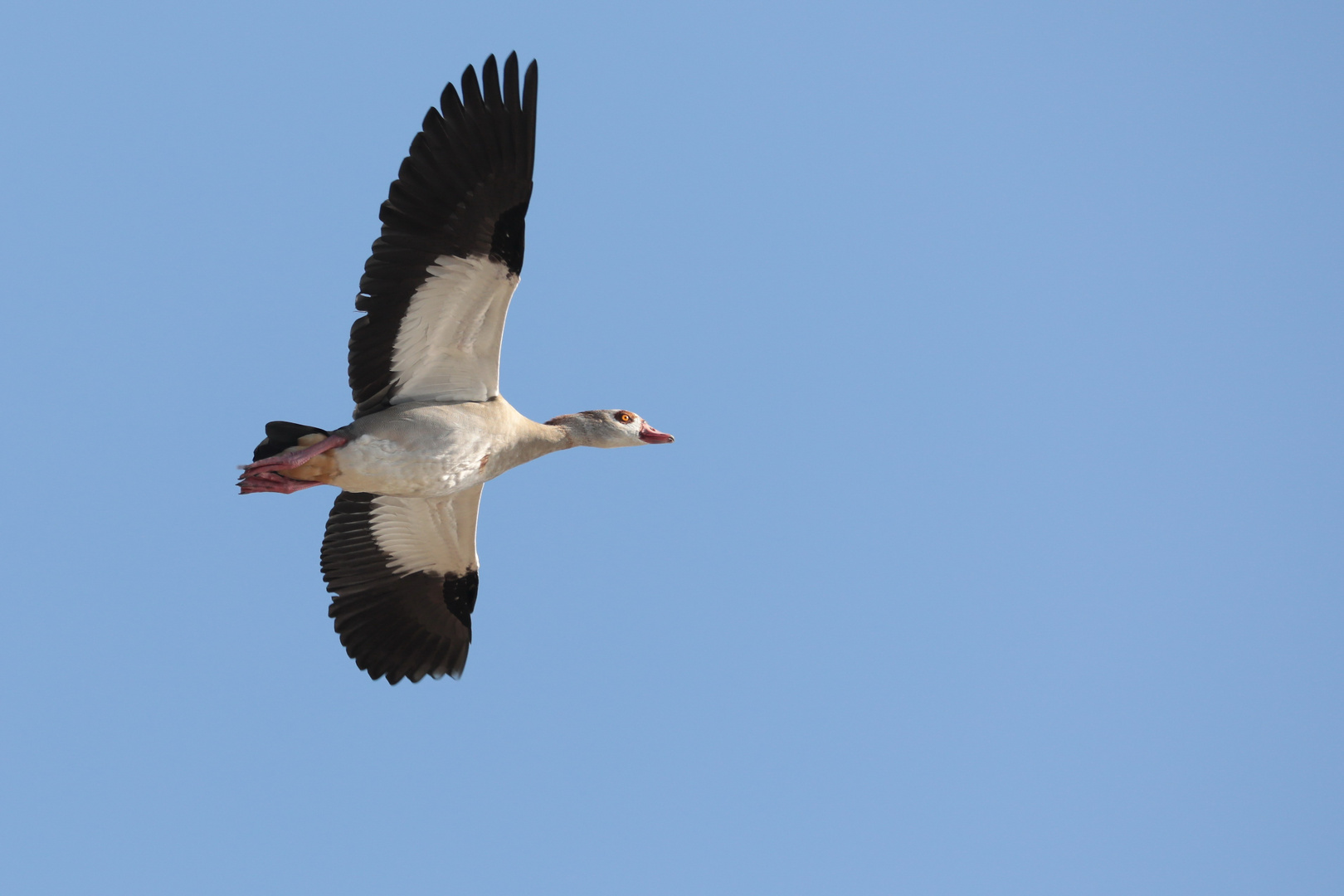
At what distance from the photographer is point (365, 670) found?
32.4 feet

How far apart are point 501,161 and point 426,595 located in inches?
151

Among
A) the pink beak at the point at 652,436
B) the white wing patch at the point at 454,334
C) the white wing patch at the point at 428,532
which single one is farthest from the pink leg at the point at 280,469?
the pink beak at the point at 652,436

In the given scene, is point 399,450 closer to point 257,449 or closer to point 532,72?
point 257,449

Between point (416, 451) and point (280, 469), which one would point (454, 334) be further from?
point (280, 469)

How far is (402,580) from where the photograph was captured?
10.1 meters

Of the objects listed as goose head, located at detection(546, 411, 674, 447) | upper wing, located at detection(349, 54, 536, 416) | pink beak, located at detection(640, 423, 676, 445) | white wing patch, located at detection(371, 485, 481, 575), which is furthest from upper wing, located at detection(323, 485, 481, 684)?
pink beak, located at detection(640, 423, 676, 445)

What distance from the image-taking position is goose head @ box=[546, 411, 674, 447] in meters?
9.84

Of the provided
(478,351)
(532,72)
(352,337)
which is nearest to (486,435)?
(478,351)

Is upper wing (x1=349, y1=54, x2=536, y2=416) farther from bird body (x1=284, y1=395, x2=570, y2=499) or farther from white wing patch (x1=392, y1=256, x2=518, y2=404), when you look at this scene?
bird body (x1=284, y1=395, x2=570, y2=499)

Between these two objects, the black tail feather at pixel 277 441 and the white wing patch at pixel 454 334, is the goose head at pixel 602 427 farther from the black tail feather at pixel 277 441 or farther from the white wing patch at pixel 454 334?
the black tail feather at pixel 277 441

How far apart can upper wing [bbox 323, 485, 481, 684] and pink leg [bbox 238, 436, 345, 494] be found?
4.31 feet

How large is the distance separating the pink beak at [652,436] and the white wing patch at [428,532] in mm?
1405

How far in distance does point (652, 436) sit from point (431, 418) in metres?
2.08

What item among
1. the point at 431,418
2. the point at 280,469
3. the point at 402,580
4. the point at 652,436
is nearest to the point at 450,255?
the point at 431,418
